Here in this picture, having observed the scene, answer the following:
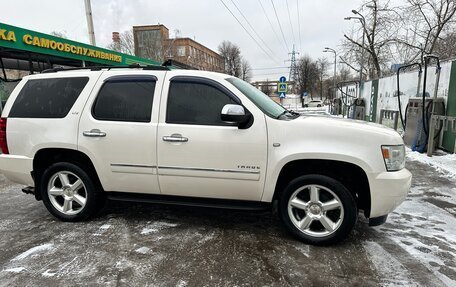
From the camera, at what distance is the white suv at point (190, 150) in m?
3.46

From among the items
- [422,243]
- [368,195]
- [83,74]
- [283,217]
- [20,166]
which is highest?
[83,74]

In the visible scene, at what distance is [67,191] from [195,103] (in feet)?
6.92

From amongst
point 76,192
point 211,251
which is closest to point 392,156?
point 211,251

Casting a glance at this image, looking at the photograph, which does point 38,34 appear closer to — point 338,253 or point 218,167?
point 218,167

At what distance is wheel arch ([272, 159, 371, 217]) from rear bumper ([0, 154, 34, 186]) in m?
3.23

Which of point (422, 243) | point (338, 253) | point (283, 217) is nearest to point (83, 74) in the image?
point (283, 217)

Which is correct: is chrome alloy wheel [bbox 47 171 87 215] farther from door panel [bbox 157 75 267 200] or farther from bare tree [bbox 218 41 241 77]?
bare tree [bbox 218 41 241 77]

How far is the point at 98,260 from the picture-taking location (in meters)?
3.36

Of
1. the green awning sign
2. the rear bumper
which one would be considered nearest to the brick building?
the green awning sign

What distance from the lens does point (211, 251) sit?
11.5 feet

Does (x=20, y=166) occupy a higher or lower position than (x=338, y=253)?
higher

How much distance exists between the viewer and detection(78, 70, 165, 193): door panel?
389 cm

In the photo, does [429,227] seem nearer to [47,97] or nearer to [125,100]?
[125,100]

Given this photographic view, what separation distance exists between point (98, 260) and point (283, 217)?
200cm
